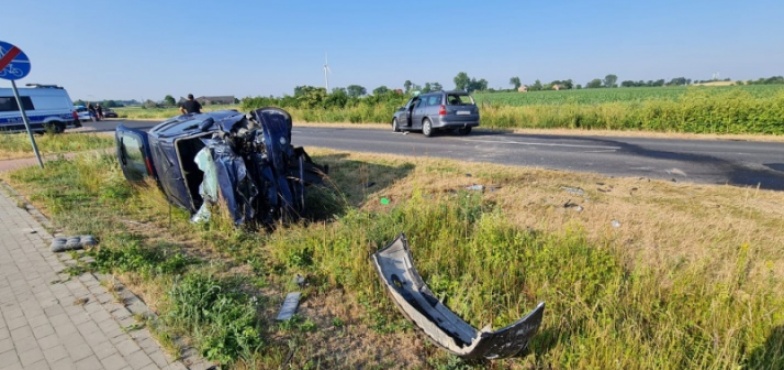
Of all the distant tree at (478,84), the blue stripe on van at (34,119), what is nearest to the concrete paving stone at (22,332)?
the blue stripe on van at (34,119)

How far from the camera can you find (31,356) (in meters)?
2.54

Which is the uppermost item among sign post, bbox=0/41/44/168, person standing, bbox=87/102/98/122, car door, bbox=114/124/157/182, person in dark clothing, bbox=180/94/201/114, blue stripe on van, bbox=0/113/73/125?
sign post, bbox=0/41/44/168

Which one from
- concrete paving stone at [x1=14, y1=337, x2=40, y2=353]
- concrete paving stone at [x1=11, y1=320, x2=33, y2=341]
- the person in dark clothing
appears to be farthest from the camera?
the person in dark clothing

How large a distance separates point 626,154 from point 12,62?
1452cm

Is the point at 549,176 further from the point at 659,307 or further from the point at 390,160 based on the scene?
Result: the point at 659,307

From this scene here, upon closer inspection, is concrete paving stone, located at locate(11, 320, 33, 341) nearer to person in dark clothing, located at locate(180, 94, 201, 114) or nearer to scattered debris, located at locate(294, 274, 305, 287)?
scattered debris, located at locate(294, 274, 305, 287)

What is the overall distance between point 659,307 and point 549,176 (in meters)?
4.48

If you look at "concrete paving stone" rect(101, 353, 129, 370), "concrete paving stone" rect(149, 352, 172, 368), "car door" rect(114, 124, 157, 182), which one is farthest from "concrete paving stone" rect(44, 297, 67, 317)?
"car door" rect(114, 124, 157, 182)

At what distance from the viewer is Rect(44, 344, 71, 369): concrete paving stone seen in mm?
2498

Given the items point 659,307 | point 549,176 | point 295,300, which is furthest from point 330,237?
point 549,176

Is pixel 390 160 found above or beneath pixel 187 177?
beneath

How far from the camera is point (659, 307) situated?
2748mm

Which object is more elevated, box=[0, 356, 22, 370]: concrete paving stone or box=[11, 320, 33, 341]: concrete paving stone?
box=[0, 356, 22, 370]: concrete paving stone

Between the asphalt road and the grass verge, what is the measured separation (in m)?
1.56
